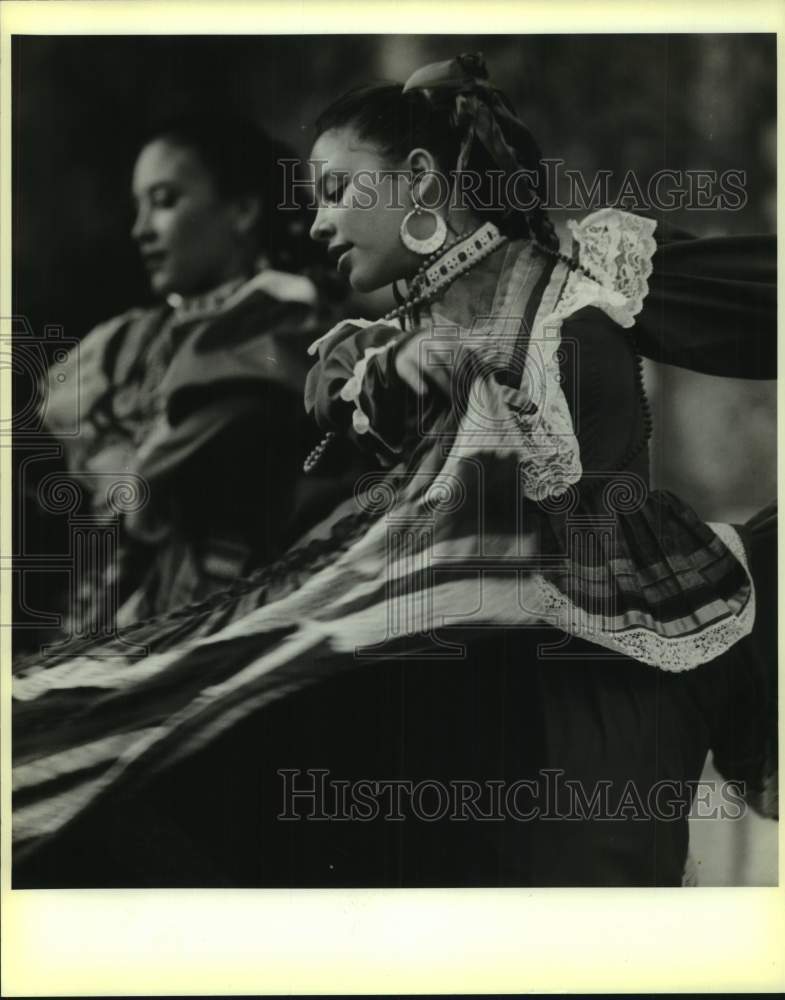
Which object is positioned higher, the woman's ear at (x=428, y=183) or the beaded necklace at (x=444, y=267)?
the woman's ear at (x=428, y=183)

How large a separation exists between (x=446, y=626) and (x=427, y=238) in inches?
54.8

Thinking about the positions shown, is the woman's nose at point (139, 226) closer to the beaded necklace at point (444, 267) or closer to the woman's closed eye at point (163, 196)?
the woman's closed eye at point (163, 196)

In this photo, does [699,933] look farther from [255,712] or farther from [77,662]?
[77,662]

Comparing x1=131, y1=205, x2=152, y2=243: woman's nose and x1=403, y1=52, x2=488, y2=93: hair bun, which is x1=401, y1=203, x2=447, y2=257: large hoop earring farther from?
x1=131, y1=205, x2=152, y2=243: woman's nose

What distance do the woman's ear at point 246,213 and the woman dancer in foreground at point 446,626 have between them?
0.24 meters

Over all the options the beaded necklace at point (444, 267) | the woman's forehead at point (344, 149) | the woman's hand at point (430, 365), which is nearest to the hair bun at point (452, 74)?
the woman's forehead at point (344, 149)

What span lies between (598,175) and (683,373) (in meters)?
0.78

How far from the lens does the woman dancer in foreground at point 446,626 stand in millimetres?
3705

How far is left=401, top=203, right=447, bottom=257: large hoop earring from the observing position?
374 cm

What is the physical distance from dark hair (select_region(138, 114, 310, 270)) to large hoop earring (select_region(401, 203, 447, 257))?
1.20ft

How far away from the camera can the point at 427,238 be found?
12.3 ft

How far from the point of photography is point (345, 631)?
3695mm

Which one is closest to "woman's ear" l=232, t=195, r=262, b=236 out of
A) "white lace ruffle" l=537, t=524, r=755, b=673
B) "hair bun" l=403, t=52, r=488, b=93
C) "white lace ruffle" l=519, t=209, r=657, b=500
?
"hair bun" l=403, t=52, r=488, b=93

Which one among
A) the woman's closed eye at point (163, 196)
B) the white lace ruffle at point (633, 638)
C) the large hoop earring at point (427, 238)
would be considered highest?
the woman's closed eye at point (163, 196)
